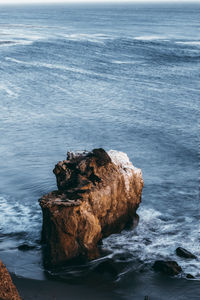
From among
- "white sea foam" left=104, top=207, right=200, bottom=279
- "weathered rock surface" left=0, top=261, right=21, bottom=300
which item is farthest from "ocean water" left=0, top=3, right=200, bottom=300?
"weathered rock surface" left=0, top=261, right=21, bottom=300

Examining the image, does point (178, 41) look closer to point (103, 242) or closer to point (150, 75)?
point (150, 75)

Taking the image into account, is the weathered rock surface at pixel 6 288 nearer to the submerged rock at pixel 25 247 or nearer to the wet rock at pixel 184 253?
the submerged rock at pixel 25 247

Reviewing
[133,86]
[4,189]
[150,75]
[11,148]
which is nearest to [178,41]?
[150,75]

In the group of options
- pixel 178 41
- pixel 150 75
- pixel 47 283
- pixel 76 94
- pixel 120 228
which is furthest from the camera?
pixel 178 41

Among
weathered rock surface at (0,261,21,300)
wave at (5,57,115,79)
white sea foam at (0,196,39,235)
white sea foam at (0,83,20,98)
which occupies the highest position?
wave at (5,57,115,79)

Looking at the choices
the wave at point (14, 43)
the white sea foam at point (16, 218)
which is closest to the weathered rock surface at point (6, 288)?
the white sea foam at point (16, 218)

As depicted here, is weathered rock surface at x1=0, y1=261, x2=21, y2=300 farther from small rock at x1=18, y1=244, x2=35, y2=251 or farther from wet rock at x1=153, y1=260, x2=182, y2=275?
wet rock at x1=153, y1=260, x2=182, y2=275

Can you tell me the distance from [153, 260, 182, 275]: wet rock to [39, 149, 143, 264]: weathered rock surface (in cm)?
146

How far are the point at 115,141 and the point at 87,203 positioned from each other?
1143 cm

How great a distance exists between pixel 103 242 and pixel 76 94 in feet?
65.4

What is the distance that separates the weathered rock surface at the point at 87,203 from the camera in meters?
9.52

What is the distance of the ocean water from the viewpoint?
10.1 metres

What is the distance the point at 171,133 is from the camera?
2228cm

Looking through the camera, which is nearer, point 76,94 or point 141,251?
point 141,251
